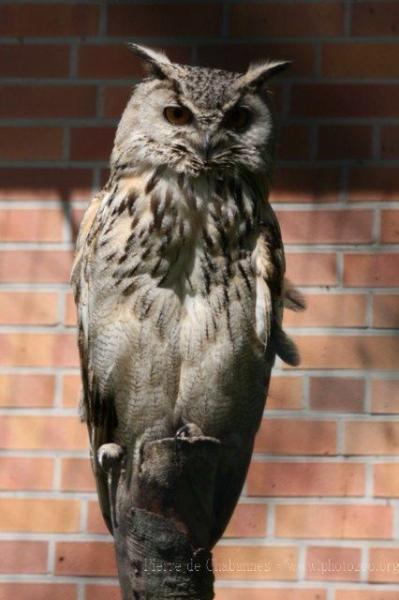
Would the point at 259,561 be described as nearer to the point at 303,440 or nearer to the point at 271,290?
the point at 303,440

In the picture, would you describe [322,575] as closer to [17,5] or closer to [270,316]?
[270,316]

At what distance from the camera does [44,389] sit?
261 cm

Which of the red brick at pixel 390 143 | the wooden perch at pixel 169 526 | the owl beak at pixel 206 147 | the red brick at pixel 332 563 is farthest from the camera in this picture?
the red brick at pixel 390 143

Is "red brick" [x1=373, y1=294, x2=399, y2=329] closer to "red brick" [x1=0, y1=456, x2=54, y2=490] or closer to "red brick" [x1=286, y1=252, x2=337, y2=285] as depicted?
"red brick" [x1=286, y1=252, x2=337, y2=285]

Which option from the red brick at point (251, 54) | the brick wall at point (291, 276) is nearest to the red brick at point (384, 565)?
the brick wall at point (291, 276)

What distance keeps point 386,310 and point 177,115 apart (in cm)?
73

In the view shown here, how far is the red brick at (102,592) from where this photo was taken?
102 inches

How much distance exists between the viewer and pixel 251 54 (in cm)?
268

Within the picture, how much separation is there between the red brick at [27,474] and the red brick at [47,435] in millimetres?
29

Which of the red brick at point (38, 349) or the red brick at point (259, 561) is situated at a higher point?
the red brick at point (38, 349)

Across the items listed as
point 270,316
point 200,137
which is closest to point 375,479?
point 270,316

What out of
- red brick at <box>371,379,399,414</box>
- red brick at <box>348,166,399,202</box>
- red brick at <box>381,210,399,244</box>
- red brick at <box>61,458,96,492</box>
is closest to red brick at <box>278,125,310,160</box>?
red brick at <box>348,166,399,202</box>

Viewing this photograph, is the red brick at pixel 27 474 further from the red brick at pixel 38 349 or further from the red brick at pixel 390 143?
the red brick at pixel 390 143

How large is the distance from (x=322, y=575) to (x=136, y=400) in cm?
67
